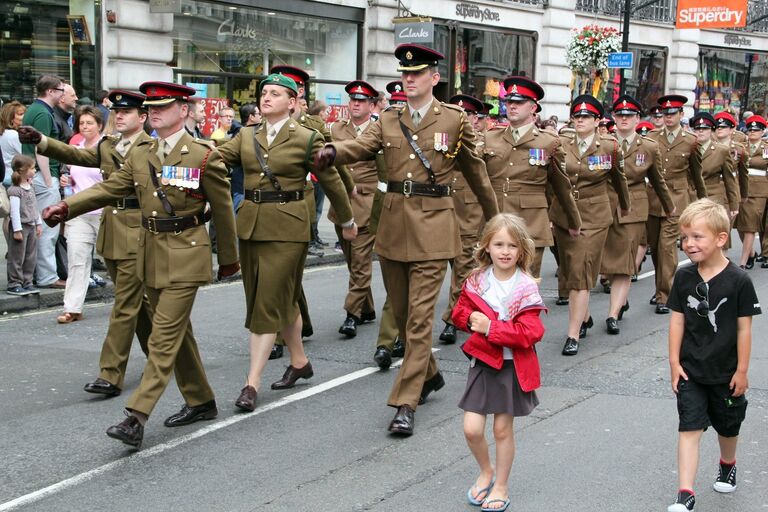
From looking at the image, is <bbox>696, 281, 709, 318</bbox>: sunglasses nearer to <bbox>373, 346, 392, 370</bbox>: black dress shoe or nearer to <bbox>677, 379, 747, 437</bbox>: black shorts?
<bbox>677, 379, 747, 437</bbox>: black shorts

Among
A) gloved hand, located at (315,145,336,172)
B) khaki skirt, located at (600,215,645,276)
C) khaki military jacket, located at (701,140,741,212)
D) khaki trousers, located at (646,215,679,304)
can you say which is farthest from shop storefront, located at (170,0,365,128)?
gloved hand, located at (315,145,336,172)

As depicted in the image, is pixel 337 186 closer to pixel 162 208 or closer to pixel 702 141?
pixel 162 208

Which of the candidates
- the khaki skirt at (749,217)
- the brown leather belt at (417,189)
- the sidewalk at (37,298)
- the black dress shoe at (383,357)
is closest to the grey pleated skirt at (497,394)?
the brown leather belt at (417,189)

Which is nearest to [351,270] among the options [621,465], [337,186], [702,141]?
[337,186]

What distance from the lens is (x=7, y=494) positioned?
517 centimetres

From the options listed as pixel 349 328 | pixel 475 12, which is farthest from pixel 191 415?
pixel 475 12

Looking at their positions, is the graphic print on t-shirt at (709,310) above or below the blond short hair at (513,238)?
below

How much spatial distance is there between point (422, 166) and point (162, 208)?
157 centimetres

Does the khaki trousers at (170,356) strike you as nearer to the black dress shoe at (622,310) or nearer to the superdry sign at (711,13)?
the black dress shoe at (622,310)

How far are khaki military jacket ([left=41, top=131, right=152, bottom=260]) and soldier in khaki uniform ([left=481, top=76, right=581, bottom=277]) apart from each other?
3.07 meters

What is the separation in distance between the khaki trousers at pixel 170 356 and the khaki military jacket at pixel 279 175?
2.55 feet

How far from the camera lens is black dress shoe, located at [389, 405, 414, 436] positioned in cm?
609

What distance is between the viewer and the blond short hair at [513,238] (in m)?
4.96

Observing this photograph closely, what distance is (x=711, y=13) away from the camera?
27734 mm
